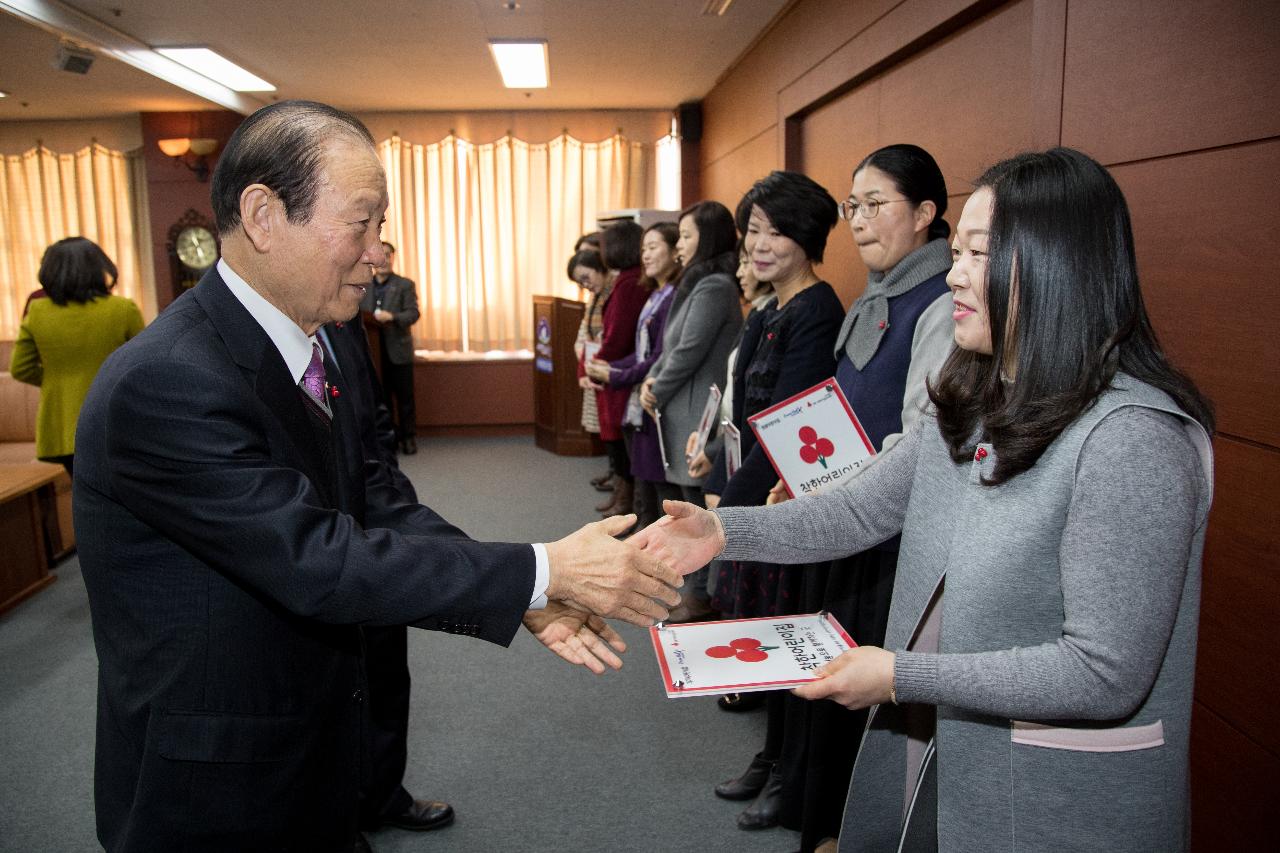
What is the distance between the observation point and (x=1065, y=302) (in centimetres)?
104

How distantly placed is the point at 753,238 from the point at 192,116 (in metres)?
7.02

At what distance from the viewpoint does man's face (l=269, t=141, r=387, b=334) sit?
121cm

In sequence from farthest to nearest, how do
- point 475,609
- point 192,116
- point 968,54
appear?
point 192,116 < point 968,54 < point 475,609

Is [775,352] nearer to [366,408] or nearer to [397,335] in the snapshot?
[366,408]

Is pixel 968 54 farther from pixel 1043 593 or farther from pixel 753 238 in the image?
pixel 1043 593

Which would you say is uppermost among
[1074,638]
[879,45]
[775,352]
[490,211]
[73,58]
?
[73,58]

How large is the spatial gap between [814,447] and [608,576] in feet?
2.35

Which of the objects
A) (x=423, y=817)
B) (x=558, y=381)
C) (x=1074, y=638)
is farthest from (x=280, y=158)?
(x=558, y=381)

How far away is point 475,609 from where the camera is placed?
4.01 ft

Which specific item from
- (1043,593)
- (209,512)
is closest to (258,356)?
(209,512)

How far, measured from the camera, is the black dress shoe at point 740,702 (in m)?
2.85

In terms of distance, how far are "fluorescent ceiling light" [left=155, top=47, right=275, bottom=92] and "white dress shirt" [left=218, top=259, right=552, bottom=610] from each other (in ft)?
17.4

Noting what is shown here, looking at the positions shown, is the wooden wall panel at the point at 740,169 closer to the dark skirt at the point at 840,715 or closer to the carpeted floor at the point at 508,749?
the carpeted floor at the point at 508,749

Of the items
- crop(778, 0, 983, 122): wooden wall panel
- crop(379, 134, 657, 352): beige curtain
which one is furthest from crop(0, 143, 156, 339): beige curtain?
crop(778, 0, 983, 122): wooden wall panel
